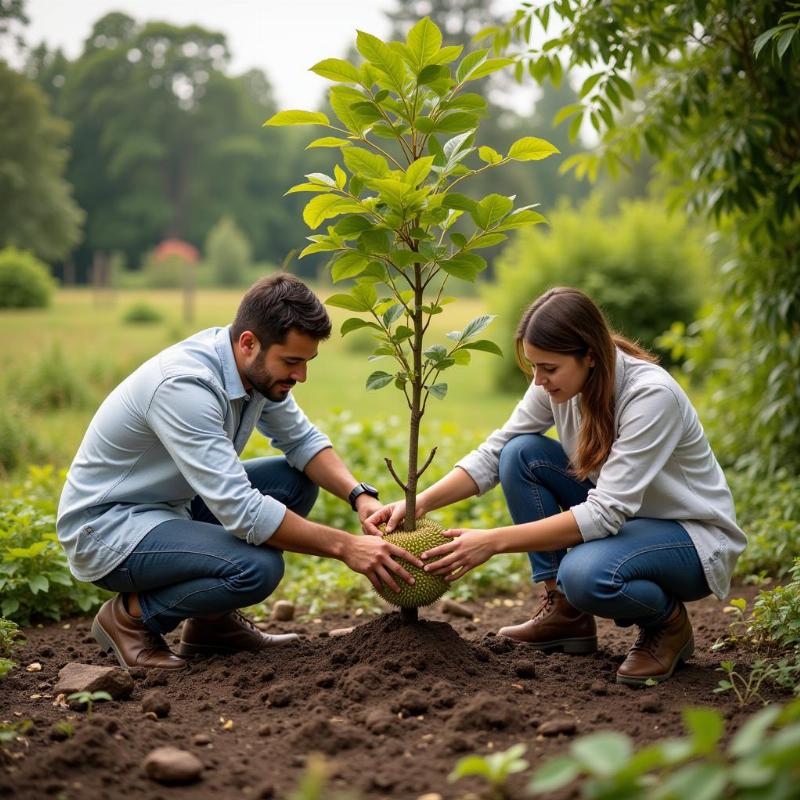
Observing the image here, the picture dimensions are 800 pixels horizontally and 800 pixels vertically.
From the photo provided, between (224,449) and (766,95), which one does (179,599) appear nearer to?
(224,449)

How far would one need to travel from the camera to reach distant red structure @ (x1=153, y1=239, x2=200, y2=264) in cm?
3162

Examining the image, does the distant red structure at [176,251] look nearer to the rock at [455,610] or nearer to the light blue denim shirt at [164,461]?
the rock at [455,610]

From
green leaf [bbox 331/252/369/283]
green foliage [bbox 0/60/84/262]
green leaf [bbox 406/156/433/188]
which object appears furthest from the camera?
green foliage [bbox 0/60/84/262]

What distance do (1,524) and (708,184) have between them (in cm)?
415

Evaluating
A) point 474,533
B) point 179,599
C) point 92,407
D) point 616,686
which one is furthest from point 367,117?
point 92,407

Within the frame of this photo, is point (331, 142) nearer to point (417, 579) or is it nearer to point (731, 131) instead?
point (417, 579)

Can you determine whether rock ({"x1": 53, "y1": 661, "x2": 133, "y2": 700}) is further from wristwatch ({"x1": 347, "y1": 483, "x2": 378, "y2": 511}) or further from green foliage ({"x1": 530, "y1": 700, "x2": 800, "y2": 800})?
green foliage ({"x1": 530, "y1": 700, "x2": 800, "y2": 800})

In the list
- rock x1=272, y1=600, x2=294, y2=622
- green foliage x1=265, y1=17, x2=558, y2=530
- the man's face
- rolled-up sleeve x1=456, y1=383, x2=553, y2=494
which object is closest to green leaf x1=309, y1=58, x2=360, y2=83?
green foliage x1=265, y1=17, x2=558, y2=530

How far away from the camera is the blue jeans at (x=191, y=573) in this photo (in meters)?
3.43

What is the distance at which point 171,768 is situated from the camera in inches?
92.8

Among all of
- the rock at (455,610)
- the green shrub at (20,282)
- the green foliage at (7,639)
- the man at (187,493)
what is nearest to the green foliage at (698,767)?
the man at (187,493)

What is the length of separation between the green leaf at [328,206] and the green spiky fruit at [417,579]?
117cm

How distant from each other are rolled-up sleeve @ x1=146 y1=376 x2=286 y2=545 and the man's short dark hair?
346mm

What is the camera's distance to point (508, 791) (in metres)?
2.14
